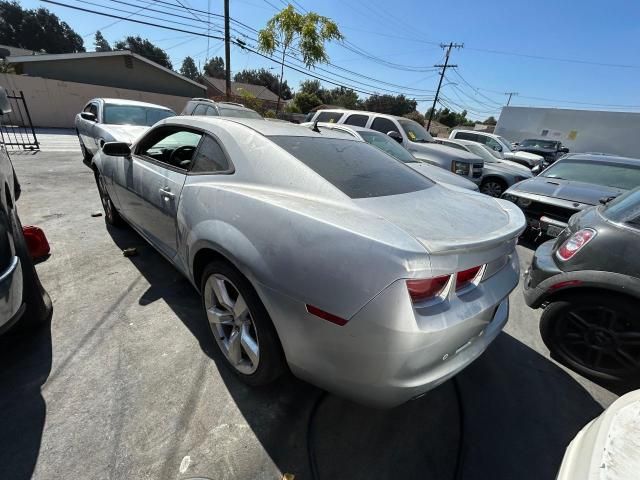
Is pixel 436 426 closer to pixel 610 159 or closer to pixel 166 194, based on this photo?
pixel 166 194

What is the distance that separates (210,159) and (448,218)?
160cm

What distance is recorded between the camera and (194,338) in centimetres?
242

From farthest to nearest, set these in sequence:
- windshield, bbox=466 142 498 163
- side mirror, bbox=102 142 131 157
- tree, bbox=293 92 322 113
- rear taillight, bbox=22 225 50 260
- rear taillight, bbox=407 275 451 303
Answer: tree, bbox=293 92 322 113 < windshield, bbox=466 142 498 163 < rear taillight, bbox=22 225 50 260 < side mirror, bbox=102 142 131 157 < rear taillight, bbox=407 275 451 303

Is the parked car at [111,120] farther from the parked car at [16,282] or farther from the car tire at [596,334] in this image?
the car tire at [596,334]

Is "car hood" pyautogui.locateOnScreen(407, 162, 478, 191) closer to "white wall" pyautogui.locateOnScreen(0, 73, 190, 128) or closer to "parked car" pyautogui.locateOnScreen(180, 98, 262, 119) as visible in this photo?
"parked car" pyautogui.locateOnScreen(180, 98, 262, 119)

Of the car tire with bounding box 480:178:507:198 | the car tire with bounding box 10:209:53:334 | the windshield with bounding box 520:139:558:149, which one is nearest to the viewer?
the car tire with bounding box 10:209:53:334

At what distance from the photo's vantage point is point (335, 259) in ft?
4.37

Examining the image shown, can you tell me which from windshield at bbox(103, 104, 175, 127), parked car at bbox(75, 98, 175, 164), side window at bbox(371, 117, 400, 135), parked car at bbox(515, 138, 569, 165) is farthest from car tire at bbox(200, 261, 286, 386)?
parked car at bbox(515, 138, 569, 165)

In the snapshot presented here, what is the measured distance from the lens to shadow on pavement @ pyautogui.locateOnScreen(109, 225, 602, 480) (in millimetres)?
1658

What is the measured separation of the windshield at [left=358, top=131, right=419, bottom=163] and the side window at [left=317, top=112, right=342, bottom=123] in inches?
107

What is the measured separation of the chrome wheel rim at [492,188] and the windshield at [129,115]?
27.7 ft

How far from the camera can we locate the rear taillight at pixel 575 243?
2430 mm

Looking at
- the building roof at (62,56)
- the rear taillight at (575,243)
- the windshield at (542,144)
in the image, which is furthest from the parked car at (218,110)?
the windshield at (542,144)

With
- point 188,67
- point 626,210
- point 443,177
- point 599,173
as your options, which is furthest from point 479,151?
point 188,67
